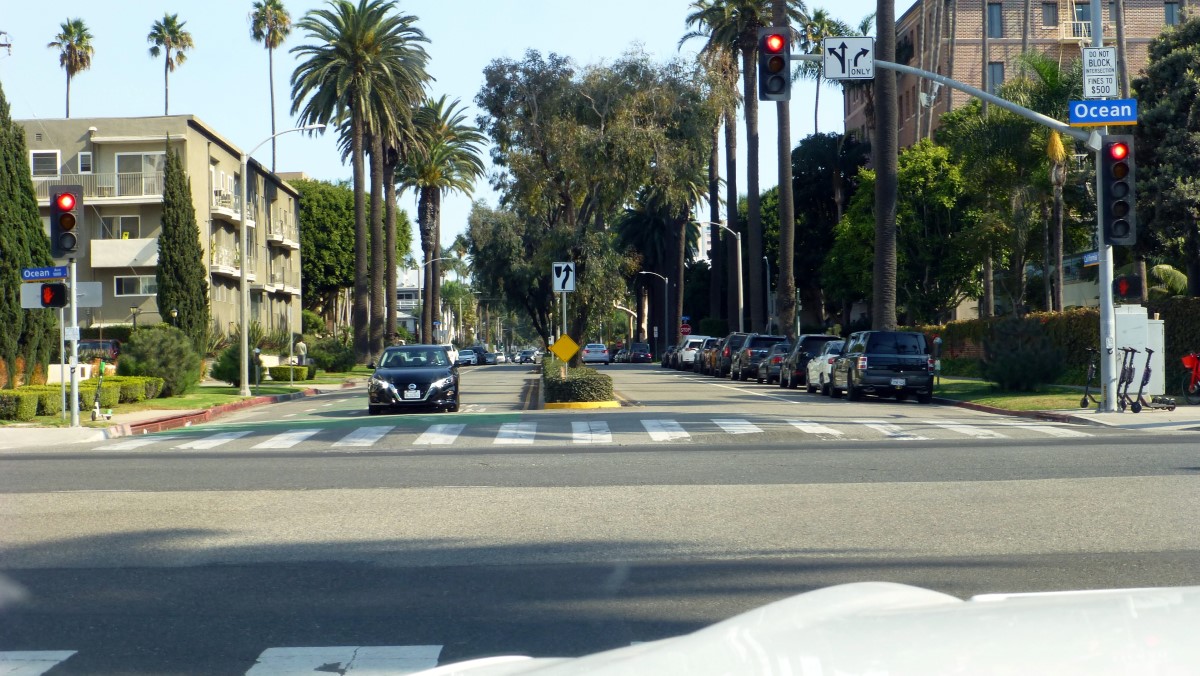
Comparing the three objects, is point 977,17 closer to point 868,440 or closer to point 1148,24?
point 1148,24

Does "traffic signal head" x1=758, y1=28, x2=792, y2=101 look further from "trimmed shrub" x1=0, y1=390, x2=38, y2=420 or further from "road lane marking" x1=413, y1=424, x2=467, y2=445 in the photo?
"trimmed shrub" x1=0, y1=390, x2=38, y2=420

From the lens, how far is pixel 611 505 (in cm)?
1076

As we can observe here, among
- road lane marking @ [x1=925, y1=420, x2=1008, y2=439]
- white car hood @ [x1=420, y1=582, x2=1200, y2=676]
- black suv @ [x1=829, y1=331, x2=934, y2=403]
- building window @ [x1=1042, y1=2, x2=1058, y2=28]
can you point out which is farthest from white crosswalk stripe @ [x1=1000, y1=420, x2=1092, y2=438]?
building window @ [x1=1042, y1=2, x2=1058, y2=28]

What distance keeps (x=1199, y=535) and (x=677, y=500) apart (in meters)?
4.35

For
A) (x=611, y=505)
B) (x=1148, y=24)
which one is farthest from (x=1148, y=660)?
(x=1148, y=24)

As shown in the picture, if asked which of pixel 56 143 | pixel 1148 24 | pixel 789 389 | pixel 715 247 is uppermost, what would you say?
pixel 1148 24

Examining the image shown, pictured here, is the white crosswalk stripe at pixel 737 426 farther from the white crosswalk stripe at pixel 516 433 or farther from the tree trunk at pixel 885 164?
the tree trunk at pixel 885 164

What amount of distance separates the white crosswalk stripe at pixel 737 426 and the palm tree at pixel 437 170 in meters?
45.9

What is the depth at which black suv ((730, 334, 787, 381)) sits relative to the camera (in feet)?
141

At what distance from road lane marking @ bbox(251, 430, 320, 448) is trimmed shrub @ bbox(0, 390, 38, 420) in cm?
752

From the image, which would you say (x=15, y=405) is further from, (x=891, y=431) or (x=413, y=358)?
(x=891, y=431)

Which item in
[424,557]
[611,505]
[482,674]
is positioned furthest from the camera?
[611,505]

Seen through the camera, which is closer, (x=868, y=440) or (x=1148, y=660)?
(x=1148, y=660)

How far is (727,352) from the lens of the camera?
157 ft
